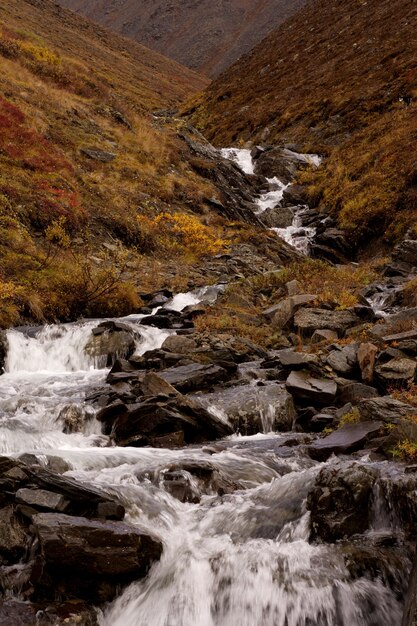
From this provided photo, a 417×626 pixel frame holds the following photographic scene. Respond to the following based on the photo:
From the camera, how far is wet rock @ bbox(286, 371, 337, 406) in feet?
29.3

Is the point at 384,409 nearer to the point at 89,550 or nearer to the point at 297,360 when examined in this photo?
the point at 297,360

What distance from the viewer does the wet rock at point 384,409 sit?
7.50 m

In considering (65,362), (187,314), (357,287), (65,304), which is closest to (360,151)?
(357,287)

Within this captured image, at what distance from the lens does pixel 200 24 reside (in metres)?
120

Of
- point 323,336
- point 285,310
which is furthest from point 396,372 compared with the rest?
point 285,310

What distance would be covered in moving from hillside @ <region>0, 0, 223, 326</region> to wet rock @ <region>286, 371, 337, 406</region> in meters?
6.89

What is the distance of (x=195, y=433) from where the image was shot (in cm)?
826

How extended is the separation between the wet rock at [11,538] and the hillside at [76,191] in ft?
26.3

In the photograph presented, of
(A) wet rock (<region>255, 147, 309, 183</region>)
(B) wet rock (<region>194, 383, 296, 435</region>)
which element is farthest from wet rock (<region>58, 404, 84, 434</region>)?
(A) wet rock (<region>255, 147, 309, 183</region>)

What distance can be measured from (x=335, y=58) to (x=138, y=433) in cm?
4138

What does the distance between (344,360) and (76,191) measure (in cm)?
1352

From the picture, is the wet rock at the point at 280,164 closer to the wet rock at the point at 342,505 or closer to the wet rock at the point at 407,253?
the wet rock at the point at 407,253

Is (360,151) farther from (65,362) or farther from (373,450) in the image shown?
(373,450)

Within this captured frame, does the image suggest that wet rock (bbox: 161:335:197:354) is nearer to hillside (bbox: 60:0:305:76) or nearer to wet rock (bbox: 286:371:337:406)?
wet rock (bbox: 286:371:337:406)
